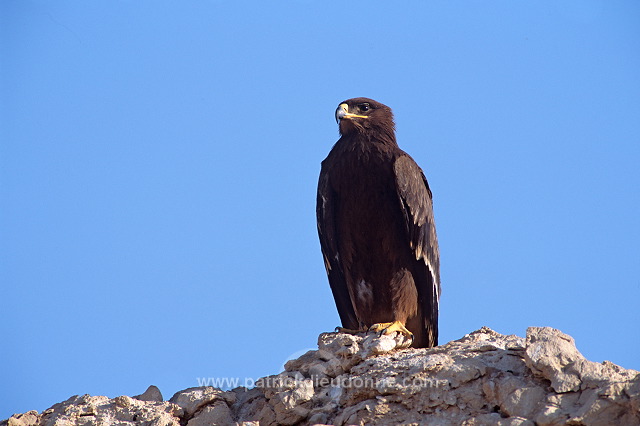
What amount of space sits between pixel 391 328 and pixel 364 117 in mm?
2682

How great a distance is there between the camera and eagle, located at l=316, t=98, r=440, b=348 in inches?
369

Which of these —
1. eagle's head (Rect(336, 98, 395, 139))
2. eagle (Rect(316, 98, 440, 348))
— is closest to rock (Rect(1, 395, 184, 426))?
eagle (Rect(316, 98, 440, 348))

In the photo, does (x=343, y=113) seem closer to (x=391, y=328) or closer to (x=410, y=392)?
(x=391, y=328)

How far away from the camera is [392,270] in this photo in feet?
30.9


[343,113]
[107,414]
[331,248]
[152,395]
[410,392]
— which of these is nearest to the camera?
[410,392]

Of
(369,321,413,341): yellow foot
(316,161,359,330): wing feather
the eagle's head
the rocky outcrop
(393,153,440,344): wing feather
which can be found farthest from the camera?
the eagle's head

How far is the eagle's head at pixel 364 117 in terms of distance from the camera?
9.97 metres

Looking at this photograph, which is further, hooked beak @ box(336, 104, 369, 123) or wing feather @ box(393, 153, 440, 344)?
hooked beak @ box(336, 104, 369, 123)

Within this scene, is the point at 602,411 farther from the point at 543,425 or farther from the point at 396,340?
the point at 396,340

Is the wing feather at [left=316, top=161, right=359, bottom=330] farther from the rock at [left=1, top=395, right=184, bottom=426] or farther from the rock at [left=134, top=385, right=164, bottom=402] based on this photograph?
the rock at [left=1, top=395, right=184, bottom=426]

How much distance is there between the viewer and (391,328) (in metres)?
8.74

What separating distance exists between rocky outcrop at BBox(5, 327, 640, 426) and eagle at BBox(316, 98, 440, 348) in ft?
3.57

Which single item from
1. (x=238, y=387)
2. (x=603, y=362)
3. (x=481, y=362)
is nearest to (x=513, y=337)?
(x=481, y=362)

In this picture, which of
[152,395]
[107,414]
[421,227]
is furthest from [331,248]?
[107,414]
